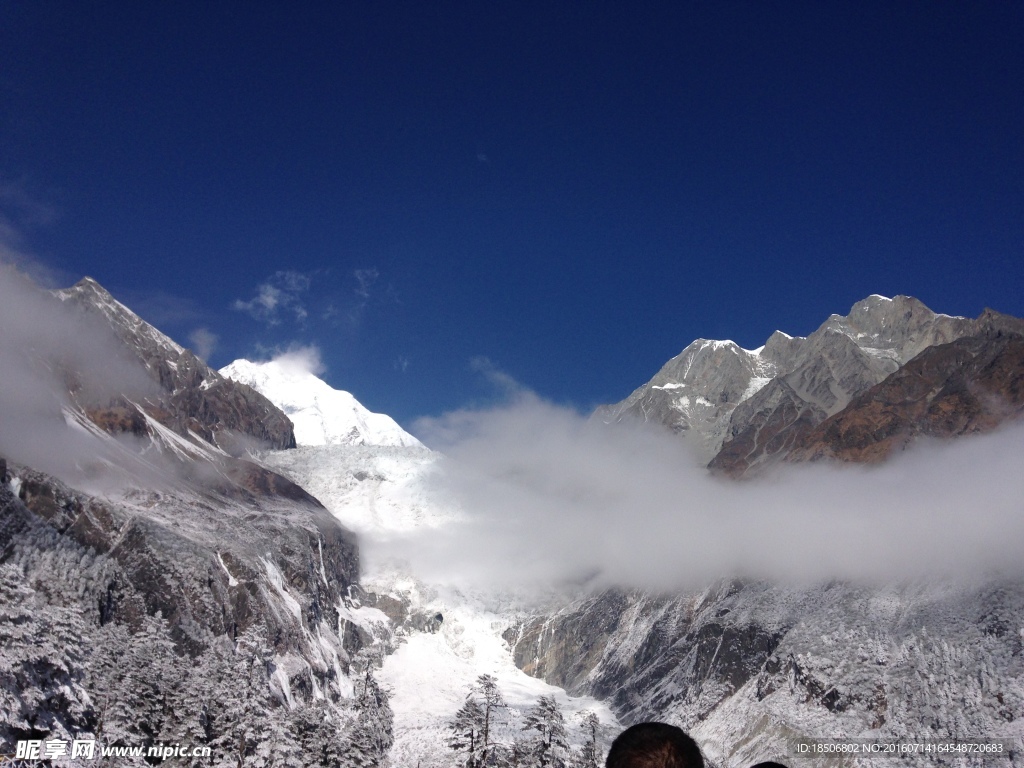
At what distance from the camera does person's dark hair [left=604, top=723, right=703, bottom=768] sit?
17.5ft

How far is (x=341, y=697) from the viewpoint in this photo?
130250 millimetres

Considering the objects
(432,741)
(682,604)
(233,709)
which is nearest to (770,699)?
(432,741)

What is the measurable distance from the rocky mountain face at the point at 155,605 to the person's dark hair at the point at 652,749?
30.9m

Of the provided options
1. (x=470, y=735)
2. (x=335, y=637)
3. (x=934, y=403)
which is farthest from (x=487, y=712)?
(x=934, y=403)

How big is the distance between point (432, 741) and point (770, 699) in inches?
1957

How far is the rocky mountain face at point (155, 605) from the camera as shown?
3500cm

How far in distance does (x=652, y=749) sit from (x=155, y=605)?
107m

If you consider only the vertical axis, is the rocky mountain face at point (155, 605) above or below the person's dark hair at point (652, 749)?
above

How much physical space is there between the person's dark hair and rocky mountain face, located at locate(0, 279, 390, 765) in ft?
101

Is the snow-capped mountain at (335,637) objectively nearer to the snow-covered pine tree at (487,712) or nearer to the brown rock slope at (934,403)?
the brown rock slope at (934,403)

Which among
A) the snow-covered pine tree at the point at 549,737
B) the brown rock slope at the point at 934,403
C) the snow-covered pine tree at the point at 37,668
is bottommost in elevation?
the snow-covered pine tree at the point at 549,737

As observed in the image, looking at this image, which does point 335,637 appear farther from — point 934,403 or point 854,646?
point 934,403

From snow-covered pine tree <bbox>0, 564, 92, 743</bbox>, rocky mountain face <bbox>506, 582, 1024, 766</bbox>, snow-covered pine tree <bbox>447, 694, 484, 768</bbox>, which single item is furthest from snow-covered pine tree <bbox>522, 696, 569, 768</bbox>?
rocky mountain face <bbox>506, 582, 1024, 766</bbox>

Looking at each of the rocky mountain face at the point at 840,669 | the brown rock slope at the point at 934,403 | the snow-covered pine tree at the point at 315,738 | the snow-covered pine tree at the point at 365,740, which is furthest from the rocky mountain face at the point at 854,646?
the snow-covered pine tree at the point at 315,738
